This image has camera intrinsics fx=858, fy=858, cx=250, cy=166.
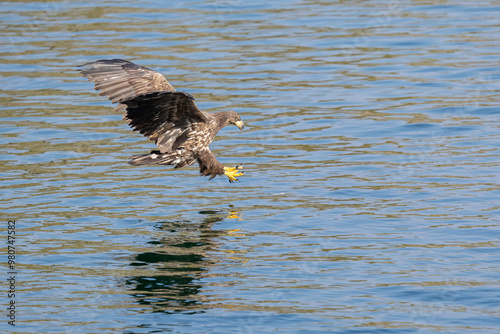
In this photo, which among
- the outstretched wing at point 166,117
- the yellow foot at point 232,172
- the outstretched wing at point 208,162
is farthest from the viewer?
the yellow foot at point 232,172

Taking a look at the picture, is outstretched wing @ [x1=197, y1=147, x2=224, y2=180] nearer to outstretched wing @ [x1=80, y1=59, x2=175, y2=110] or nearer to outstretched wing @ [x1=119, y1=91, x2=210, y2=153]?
outstretched wing @ [x1=119, y1=91, x2=210, y2=153]

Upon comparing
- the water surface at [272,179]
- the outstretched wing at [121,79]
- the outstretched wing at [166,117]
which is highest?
the outstretched wing at [121,79]

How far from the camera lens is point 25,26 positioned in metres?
21.3

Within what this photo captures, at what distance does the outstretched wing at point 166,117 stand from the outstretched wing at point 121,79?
0.82 feet

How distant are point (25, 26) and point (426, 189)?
13092 mm

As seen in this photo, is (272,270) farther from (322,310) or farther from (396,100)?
(396,100)

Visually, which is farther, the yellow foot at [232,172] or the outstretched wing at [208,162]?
the yellow foot at [232,172]

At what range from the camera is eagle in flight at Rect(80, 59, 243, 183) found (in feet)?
33.4

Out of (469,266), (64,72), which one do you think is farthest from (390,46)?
(469,266)

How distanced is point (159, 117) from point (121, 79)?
2.46 feet

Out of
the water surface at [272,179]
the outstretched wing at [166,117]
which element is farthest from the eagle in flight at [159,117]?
the water surface at [272,179]

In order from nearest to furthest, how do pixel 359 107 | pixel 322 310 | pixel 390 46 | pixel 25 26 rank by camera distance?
pixel 322 310, pixel 359 107, pixel 390 46, pixel 25 26

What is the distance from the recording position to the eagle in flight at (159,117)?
33.4ft

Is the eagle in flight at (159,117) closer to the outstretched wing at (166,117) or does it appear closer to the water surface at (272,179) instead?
the outstretched wing at (166,117)
